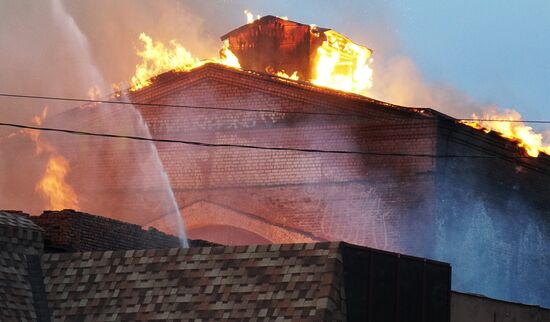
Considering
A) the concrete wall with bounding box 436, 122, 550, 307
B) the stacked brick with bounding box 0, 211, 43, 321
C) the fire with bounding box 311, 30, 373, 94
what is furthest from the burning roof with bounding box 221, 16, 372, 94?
the stacked brick with bounding box 0, 211, 43, 321

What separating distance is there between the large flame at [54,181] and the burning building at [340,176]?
0.50 metres

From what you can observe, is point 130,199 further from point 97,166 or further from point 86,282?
point 86,282

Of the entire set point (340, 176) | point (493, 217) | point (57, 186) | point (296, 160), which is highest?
point (57, 186)

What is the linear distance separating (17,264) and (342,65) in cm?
1621

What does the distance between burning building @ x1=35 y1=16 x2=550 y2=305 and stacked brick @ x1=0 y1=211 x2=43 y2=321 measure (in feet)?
29.0

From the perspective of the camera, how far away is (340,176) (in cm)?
2691

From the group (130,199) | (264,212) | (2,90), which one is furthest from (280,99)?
(2,90)

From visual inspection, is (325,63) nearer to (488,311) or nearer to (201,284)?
(488,311)

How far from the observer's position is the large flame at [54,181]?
30.8m

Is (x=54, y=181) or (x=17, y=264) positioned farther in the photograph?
(x=54, y=181)

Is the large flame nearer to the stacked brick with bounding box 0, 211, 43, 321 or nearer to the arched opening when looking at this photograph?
the arched opening

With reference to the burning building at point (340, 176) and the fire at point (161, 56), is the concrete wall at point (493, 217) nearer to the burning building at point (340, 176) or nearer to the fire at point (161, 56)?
the burning building at point (340, 176)

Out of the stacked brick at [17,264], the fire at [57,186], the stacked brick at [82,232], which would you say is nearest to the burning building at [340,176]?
the fire at [57,186]

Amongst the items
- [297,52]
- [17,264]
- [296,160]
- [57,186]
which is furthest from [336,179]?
[17,264]
